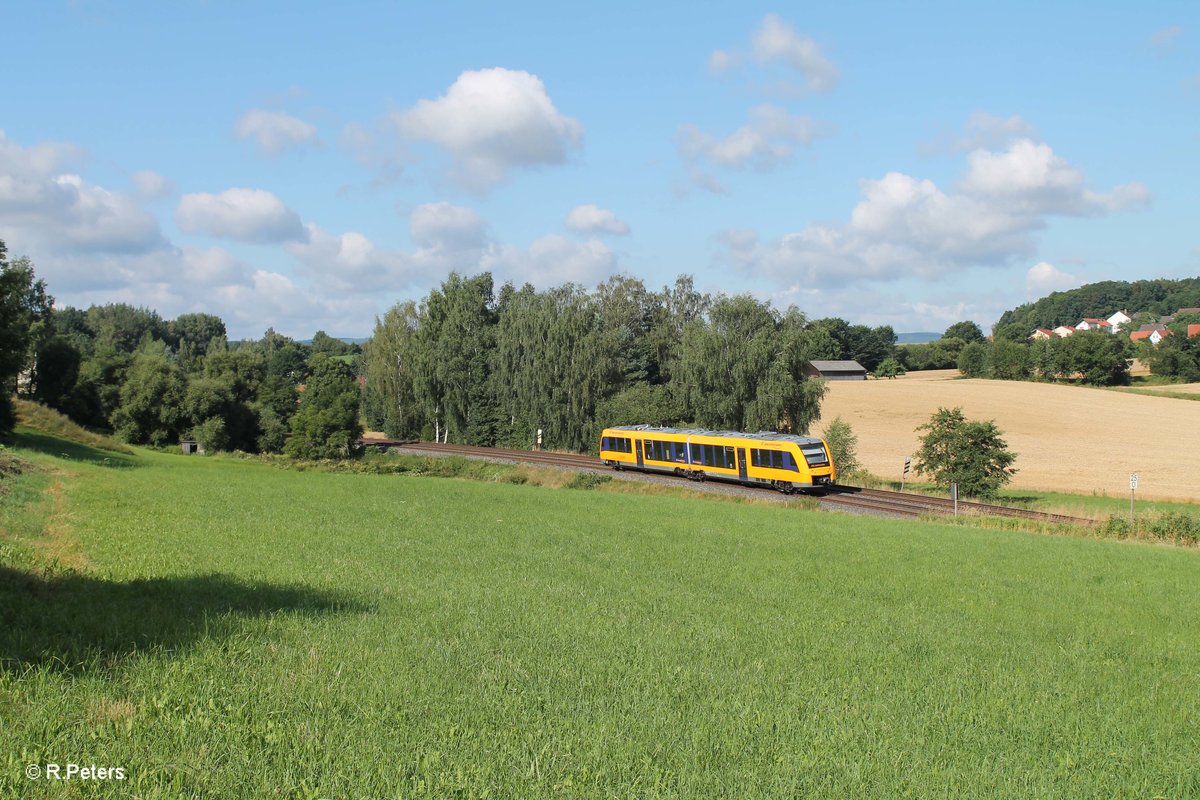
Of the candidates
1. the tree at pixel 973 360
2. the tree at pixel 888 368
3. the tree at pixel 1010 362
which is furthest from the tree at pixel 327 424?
the tree at pixel 888 368

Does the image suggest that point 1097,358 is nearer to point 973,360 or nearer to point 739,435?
point 973,360

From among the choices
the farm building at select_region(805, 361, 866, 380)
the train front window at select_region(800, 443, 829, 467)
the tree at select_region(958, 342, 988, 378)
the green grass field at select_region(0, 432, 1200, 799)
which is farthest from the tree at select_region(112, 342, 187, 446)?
the tree at select_region(958, 342, 988, 378)

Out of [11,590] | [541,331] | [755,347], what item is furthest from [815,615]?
[541,331]

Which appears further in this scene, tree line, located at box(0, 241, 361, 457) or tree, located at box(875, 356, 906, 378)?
tree, located at box(875, 356, 906, 378)

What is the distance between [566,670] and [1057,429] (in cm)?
8669

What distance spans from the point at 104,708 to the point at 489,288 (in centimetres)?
7807

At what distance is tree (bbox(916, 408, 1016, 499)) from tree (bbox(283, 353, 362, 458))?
3941 centimetres

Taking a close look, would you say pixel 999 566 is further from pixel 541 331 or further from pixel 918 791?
pixel 541 331

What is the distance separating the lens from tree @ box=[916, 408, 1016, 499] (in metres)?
39.4

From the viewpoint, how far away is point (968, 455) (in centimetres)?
3953

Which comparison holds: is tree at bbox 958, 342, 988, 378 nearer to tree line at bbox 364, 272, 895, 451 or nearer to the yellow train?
tree line at bbox 364, 272, 895, 451

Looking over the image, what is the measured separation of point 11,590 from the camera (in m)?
10.3

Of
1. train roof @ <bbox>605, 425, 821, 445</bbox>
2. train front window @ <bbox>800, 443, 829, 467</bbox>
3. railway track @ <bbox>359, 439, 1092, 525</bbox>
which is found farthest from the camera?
train roof @ <bbox>605, 425, 821, 445</bbox>

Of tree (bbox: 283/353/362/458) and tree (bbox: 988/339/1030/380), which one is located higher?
tree (bbox: 988/339/1030/380)
